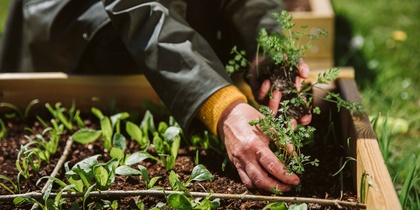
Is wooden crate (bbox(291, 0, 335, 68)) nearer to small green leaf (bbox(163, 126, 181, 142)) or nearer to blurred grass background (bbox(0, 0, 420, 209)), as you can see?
blurred grass background (bbox(0, 0, 420, 209))

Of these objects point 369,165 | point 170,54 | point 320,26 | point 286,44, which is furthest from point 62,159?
point 320,26

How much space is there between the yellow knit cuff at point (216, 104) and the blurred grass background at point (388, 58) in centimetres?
86

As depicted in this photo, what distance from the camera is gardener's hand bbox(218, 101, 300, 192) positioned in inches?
73.5

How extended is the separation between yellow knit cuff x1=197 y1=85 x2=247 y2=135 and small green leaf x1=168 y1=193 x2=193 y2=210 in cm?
39

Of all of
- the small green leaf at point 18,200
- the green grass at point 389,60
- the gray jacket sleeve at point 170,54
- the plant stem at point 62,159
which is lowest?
the green grass at point 389,60

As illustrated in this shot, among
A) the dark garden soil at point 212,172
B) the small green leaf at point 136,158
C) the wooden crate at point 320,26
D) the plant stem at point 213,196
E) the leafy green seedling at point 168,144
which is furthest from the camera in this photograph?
the wooden crate at point 320,26

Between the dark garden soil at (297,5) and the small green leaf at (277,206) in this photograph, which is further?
the dark garden soil at (297,5)

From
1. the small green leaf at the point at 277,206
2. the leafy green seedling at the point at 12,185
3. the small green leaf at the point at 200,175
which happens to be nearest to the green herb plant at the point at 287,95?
the small green leaf at the point at 277,206

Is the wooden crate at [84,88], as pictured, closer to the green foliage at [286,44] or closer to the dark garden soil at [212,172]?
the dark garden soil at [212,172]

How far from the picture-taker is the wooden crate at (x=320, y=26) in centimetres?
352

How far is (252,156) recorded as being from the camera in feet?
6.27

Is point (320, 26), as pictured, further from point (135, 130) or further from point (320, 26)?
point (135, 130)

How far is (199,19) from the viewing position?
9.06 feet

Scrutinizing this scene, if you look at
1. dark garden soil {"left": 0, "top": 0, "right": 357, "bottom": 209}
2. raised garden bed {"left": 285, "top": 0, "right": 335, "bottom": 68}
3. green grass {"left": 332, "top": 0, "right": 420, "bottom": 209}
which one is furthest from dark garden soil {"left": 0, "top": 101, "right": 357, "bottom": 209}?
raised garden bed {"left": 285, "top": 0, "right": 335, "bottom": 68}
